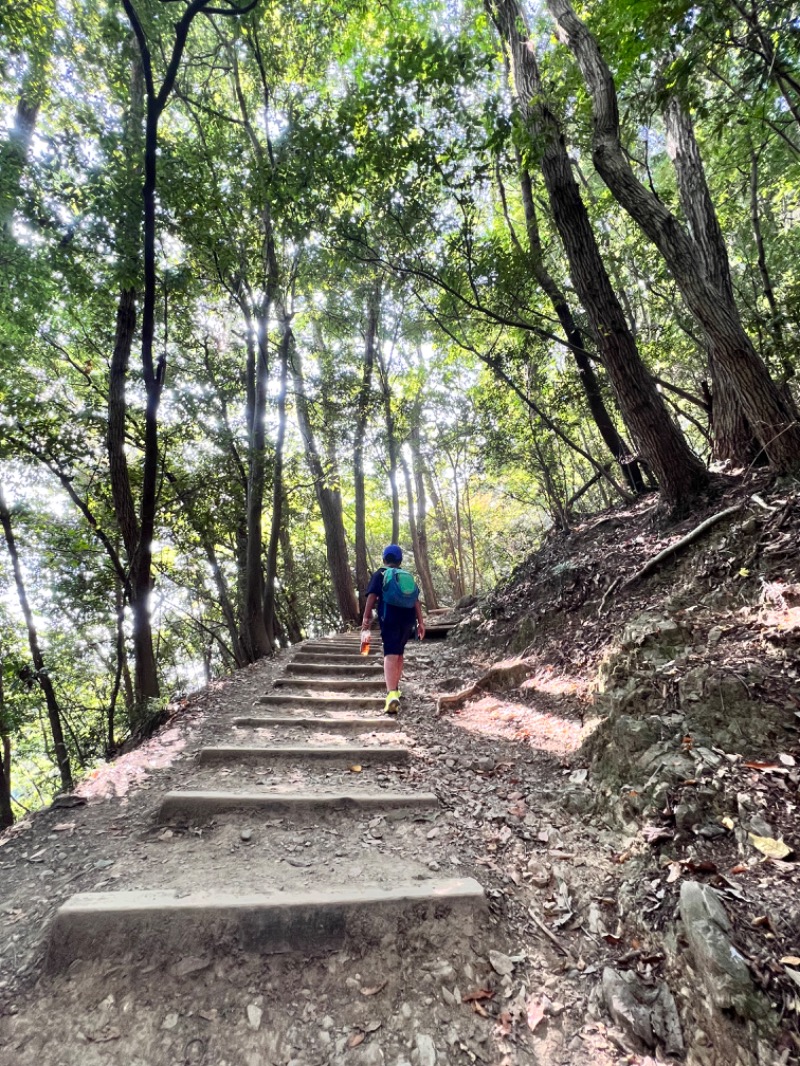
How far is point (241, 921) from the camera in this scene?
1.94 metres

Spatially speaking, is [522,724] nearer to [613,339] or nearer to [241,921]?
[241,921]

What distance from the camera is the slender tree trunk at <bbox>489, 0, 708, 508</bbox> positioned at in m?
4.96

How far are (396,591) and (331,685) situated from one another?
1745 mm

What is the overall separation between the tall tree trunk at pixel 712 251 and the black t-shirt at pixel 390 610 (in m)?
4.00

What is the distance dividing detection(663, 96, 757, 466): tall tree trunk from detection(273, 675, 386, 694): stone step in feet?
16.4

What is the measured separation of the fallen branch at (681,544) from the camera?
4027 millimetres

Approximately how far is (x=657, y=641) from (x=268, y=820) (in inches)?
118

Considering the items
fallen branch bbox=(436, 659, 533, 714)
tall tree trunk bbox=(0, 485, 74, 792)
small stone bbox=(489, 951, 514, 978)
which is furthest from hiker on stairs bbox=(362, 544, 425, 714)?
tall tree trunk bbox=(0, 485, 74, 792)

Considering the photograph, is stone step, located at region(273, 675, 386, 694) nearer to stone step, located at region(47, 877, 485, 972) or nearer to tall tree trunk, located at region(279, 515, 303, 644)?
stone step, located at region(47, 877, 485, 972)

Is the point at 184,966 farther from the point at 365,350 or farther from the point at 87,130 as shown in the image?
the point at 365,350

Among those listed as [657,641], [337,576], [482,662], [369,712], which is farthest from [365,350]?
[657,641]

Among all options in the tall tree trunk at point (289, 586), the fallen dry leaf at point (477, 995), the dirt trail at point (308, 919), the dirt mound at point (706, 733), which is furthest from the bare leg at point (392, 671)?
the tall tree trunk at point (289, 586)

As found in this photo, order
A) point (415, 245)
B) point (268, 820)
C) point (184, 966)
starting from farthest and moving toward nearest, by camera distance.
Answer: point (415, 245)
point (268, 820)
point (184, 966)

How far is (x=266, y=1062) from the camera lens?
158 centimetres
